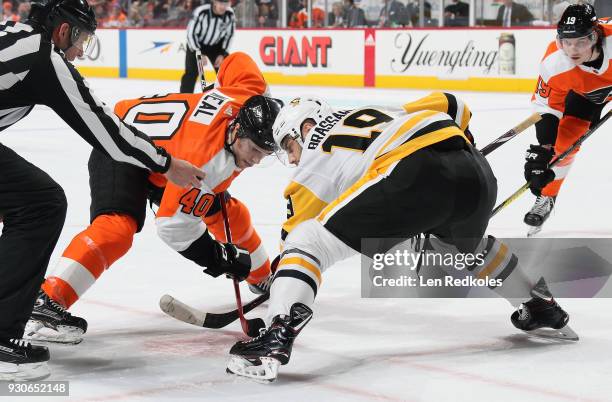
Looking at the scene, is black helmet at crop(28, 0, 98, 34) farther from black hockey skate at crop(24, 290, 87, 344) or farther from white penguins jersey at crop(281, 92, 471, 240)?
black hockey skate at crop(24, 290, 87, 344)

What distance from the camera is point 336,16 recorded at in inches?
544

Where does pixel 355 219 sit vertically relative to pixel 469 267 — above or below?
above

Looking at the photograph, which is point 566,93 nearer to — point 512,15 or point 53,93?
point 53,93

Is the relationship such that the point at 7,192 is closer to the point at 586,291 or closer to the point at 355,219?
the point at 355,219

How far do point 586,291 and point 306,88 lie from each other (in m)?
9.90

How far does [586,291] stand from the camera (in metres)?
3.76

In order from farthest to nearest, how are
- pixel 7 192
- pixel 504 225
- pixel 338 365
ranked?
pixel 504 225 → pixel 338 365 → pixel 7 192

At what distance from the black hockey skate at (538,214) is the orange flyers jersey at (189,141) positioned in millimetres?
1866

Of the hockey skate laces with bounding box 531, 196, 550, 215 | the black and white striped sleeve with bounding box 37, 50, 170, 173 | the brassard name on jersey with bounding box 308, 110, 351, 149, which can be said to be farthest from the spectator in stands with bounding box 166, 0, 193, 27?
the black and white striped sleeve with bounding box 37, 50, 170, 173

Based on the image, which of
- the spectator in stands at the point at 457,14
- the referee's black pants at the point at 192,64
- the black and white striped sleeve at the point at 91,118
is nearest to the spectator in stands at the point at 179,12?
the spectator in stands at the point at 457,14

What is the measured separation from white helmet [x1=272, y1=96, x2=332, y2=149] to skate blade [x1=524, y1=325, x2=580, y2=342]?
89 centimetres

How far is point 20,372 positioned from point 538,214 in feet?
9.38

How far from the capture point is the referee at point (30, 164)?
2541 millimetres

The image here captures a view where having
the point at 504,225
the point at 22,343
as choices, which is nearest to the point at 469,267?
the point at 22,343
